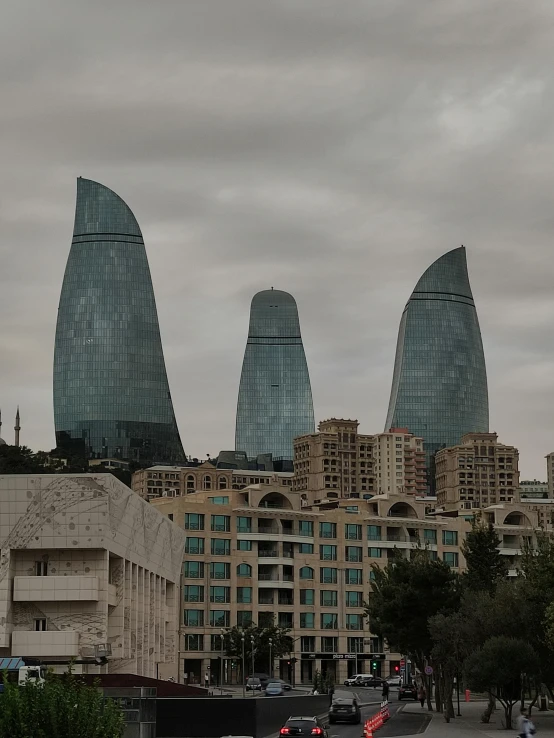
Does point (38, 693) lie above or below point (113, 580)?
below

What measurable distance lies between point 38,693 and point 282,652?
113 meters

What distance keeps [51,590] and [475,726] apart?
1143 inches

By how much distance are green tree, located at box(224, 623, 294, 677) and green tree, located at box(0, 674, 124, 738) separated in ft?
351

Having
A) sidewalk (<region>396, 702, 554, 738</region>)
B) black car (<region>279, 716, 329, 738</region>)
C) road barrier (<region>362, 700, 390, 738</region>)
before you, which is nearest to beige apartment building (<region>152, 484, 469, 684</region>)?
sidewalk (<region>396, 702, 554, 738</region>)

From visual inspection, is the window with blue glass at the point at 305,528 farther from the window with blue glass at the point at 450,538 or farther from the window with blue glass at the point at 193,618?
the window with blue glass at the point at 450,538

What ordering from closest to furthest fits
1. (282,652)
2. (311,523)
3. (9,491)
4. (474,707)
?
(9,491)
(474,707)
(282,652)
(311,523)

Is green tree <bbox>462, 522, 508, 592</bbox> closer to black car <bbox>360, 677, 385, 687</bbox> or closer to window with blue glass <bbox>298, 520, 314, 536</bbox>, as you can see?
black car <bbox>360, 677, 385, 687</bbox>

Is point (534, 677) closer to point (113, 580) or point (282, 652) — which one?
point (113, 580)

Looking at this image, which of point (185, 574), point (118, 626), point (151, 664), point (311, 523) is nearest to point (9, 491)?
point (118, 626)

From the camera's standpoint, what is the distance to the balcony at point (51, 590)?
82.4 m

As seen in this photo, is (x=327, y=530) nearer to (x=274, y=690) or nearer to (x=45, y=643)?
(x=274, y=690)

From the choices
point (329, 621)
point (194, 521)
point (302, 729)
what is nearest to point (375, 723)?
point (302, 729)

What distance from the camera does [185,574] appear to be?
142 m

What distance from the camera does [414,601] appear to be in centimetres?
8700
